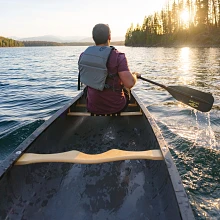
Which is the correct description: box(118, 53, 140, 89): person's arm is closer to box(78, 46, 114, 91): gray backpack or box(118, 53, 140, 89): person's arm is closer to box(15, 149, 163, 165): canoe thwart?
box(78, 46, 114, 91): gray backpack

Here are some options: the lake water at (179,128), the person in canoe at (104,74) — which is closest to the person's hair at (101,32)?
the person in canoe at (104,74)

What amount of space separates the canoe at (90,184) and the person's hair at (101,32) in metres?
1.59

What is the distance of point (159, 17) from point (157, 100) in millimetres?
99428

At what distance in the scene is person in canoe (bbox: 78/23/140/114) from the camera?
419 cm

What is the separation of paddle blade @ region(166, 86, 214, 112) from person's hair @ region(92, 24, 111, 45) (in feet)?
6.96

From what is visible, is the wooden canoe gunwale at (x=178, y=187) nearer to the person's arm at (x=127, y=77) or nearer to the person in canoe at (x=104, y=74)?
the person's arm at (x=127, y=77)

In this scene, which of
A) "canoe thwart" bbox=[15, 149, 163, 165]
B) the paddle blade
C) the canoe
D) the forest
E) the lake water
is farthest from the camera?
the forest

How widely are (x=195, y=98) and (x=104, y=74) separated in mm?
2173

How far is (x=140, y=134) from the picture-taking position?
16.4 ft

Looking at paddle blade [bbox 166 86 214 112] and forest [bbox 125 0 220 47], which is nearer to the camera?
paddle blade [bbox 166 86 214 112]

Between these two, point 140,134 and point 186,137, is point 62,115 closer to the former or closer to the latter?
point 140,134

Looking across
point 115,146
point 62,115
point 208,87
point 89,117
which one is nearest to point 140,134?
point 115,146

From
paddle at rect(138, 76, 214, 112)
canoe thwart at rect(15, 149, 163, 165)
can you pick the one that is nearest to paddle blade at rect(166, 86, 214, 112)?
paddle at rect(138, 76, 214, 112)

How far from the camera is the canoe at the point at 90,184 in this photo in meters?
2.93
